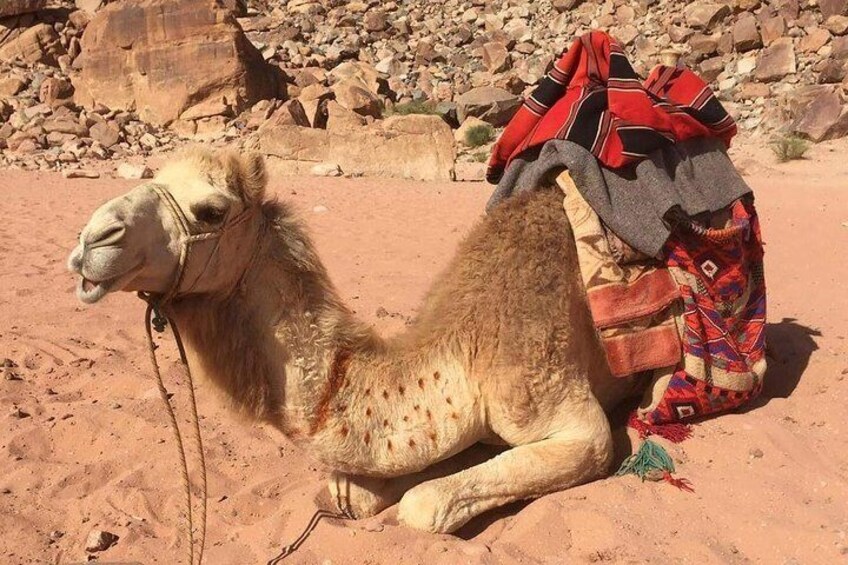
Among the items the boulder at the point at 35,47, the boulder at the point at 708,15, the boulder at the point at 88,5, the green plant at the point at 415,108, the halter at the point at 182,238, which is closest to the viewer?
the halter at the point at 182,238

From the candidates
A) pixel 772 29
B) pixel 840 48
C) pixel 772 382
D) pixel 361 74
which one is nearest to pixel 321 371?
pixel 772 382

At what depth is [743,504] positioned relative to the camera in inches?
121

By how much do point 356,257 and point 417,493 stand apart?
207 inches

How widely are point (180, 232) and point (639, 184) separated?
A: 6.11 feet

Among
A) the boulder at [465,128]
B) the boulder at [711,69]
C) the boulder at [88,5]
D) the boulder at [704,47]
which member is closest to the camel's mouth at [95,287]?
the boulder at [465,128]

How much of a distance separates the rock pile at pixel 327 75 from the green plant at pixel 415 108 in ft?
0.21

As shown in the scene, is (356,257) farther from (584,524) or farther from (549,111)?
(584,524)

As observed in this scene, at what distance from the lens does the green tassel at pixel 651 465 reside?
3225 mm

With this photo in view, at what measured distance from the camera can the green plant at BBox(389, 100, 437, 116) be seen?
2151 centimetres

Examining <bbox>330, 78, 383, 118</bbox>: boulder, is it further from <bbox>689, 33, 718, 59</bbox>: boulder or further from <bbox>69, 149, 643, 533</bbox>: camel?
<bbox>69, 149, 643, 533</bbox>: camel

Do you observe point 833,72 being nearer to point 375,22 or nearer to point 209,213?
point 375,22

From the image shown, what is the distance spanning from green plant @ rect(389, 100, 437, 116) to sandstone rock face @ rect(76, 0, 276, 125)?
12.9 ft

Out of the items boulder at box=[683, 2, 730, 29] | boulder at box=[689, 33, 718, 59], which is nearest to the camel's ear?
boulder at box=[689, 33, 718, 59]

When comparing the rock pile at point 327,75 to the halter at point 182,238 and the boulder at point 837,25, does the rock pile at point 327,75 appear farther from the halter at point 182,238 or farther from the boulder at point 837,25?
the halter at point 182,238
